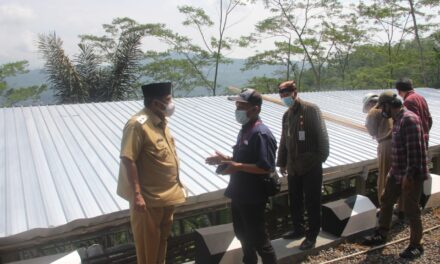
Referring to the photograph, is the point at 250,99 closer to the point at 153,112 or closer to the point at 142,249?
the point at 153,112

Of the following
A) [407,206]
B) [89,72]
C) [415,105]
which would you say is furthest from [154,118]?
[89,72]

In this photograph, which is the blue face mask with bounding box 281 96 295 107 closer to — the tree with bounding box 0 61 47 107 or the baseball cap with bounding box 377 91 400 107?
the baseball cap with bounding box 377 91 400 107

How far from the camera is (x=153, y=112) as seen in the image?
9.29ft

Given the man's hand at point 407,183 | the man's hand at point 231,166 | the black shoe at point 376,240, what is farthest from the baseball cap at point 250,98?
the black shoe at point 376,240

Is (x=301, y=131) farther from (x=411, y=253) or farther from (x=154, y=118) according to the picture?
(x=411, y=253)

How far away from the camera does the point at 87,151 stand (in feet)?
15.1

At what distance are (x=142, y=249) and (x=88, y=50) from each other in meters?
10.9

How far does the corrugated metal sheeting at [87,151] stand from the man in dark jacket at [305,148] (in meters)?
0.78

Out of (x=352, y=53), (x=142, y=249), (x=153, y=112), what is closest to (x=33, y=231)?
(x=142, y=249)

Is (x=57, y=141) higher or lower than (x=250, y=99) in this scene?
lower

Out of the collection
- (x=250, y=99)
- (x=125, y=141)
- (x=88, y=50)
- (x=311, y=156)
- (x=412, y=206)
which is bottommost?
(x=412, y=206)

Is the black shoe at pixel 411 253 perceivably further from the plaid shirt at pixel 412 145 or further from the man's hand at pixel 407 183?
the plaid shirt at pixel 412 145

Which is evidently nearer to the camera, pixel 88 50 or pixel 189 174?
pixel 189 174

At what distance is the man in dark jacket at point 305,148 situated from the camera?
11.3 feet
